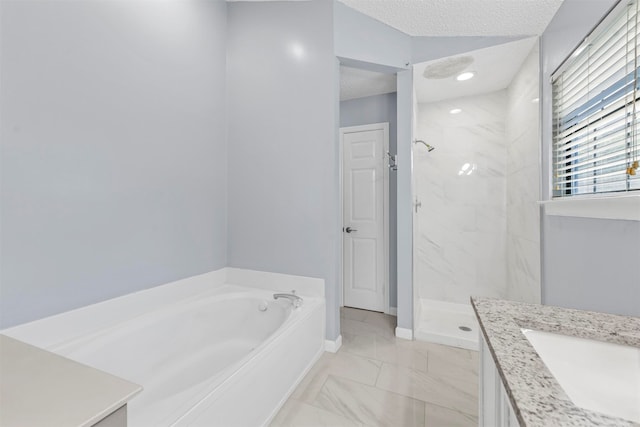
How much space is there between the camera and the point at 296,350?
1.78 metres

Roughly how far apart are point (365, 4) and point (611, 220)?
81.2 inches

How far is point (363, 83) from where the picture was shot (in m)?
2.93

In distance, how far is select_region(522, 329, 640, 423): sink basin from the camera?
A: 680mm

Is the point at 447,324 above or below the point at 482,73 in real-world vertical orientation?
below

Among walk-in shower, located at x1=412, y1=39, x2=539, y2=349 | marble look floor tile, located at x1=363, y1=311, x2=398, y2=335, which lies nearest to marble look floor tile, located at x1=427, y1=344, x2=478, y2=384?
walk-in shower, located at x1=412, y1=39, x2=539, y2=349

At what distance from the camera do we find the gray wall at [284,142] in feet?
7.23

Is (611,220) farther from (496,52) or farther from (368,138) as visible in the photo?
(368,138)

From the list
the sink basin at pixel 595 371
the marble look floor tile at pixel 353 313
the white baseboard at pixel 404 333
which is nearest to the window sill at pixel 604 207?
the sink basin at pixel 595 371

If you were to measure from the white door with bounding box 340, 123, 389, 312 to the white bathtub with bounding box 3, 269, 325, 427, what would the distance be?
44.0 inches

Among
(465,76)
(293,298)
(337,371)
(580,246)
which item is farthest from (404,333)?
(465,76)

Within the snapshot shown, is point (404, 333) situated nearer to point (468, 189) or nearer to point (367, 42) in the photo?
point (468, 189)

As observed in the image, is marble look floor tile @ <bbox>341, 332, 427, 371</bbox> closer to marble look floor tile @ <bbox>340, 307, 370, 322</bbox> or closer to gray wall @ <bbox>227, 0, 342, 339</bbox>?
gray wall @ <bbox>227, 0, 342, 339</bbox>

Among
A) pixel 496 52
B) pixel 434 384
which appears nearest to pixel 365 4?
pixel 496 52

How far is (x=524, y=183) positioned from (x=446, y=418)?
1905 mm
